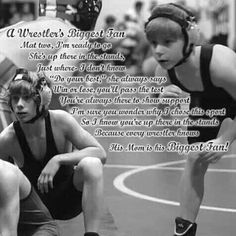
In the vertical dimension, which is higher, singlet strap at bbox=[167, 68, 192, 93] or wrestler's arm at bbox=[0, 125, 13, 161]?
singlet strap at bbox=[167, 68, 192, 93]

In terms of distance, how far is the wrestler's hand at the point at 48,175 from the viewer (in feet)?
8.19

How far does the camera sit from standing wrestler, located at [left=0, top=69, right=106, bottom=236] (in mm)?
2518

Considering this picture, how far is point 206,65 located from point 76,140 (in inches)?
20.5

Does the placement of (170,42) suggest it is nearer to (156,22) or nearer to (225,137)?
(156,22)

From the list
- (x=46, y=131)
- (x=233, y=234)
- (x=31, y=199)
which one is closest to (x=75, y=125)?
(x=46, y=131)

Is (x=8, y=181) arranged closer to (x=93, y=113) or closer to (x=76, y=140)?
(x=76, y=140)

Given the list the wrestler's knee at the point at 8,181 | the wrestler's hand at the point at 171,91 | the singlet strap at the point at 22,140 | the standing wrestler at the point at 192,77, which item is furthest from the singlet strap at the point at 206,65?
the wrestler's knee at the point at 8,181

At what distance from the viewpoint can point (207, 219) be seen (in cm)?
318

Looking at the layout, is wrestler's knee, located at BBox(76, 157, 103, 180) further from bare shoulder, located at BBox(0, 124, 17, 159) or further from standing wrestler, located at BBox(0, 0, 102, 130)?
standing wrestler, located at BBox(0, 0, 102, 130)

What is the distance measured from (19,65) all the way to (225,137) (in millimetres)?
805

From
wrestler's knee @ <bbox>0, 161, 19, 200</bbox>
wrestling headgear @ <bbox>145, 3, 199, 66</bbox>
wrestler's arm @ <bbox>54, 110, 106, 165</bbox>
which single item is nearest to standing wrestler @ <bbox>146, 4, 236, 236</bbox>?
wrestling headgear @ <bbox>145, 3, 199, 66</bbox>

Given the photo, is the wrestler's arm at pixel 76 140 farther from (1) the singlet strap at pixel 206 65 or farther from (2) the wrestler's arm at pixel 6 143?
(1) the singlet strap at pixel 206 65

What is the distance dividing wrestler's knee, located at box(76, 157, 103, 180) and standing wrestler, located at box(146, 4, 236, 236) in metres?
0.38

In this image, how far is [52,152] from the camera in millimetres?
2625
